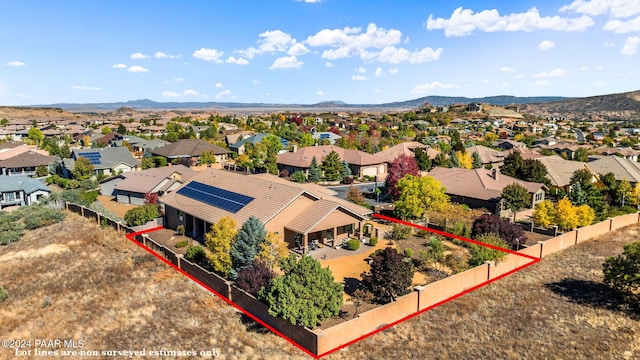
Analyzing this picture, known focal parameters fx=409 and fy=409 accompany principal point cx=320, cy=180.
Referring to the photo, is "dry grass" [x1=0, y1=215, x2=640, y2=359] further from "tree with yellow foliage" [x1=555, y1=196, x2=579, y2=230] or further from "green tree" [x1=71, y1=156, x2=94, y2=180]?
"green tree" [x1=71, y1=156, x2=94, y2=180]

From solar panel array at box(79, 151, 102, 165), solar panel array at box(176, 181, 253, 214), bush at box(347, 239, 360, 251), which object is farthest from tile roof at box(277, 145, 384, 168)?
bush at box(347, 239, 360, 251)

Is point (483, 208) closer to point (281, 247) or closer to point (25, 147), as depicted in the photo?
point (281, 247)

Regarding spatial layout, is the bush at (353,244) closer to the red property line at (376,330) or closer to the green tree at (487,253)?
the green tree at (487,253)

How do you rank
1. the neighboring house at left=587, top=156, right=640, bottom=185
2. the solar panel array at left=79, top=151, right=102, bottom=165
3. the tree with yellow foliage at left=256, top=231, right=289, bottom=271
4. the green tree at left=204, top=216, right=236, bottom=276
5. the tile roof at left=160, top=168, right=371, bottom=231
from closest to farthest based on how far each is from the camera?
1. the tree with yellow foliage at left=256, top=231, right=289, bottom=271
2. the green tree at left=204, top=216, right=236, bottom=276
3. the tile roof at left=160, top=168, right=371, bottom=231
4. the neighboring house at left=587, top=156, right=640, bottom=185
5. the solar panel array at left=79, top=151, right=102, bottom=165

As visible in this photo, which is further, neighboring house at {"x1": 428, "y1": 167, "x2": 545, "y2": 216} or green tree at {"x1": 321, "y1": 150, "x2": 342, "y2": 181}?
green tree at {"x1": 321, "y1": 150, "x2": 342, "y2": 181}

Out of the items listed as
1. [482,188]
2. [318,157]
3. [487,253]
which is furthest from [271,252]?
[318,157]

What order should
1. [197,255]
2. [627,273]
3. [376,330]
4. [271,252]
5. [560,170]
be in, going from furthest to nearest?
[560,170] < [197,255] < [271,252] < [627,273] < [376,330]

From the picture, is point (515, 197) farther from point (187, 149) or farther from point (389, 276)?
point (187, 149)
